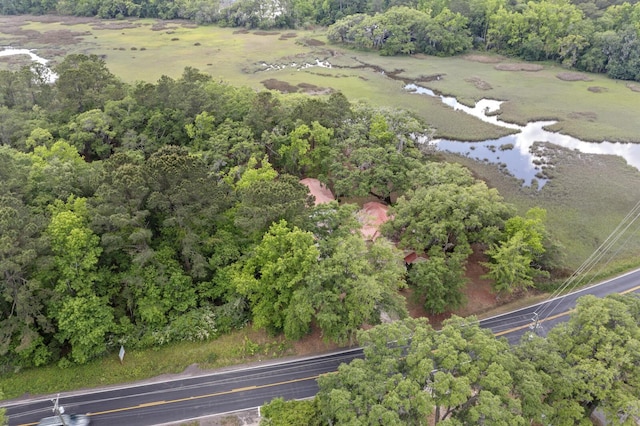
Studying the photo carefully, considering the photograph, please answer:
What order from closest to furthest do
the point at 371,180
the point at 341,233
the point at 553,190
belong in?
the point at 341,233, the point at 371,180, the point at 553,190

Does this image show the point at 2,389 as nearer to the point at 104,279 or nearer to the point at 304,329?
the point at 104,279

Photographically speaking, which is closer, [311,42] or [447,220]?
[447,220]

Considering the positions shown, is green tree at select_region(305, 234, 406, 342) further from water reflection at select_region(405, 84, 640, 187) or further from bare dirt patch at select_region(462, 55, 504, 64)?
bare dirt patch at select_region(462, 55, 504, 64)

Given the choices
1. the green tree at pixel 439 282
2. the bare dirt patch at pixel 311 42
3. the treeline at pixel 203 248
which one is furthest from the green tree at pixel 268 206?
the bare dirt patch at pixel 311 42

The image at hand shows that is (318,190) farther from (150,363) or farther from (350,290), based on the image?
(150,363)

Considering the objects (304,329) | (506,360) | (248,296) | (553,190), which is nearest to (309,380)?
(304,329)

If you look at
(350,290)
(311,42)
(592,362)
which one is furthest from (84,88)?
(311,42)

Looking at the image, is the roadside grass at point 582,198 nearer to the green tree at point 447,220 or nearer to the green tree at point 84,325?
the green tree at point 447,220
